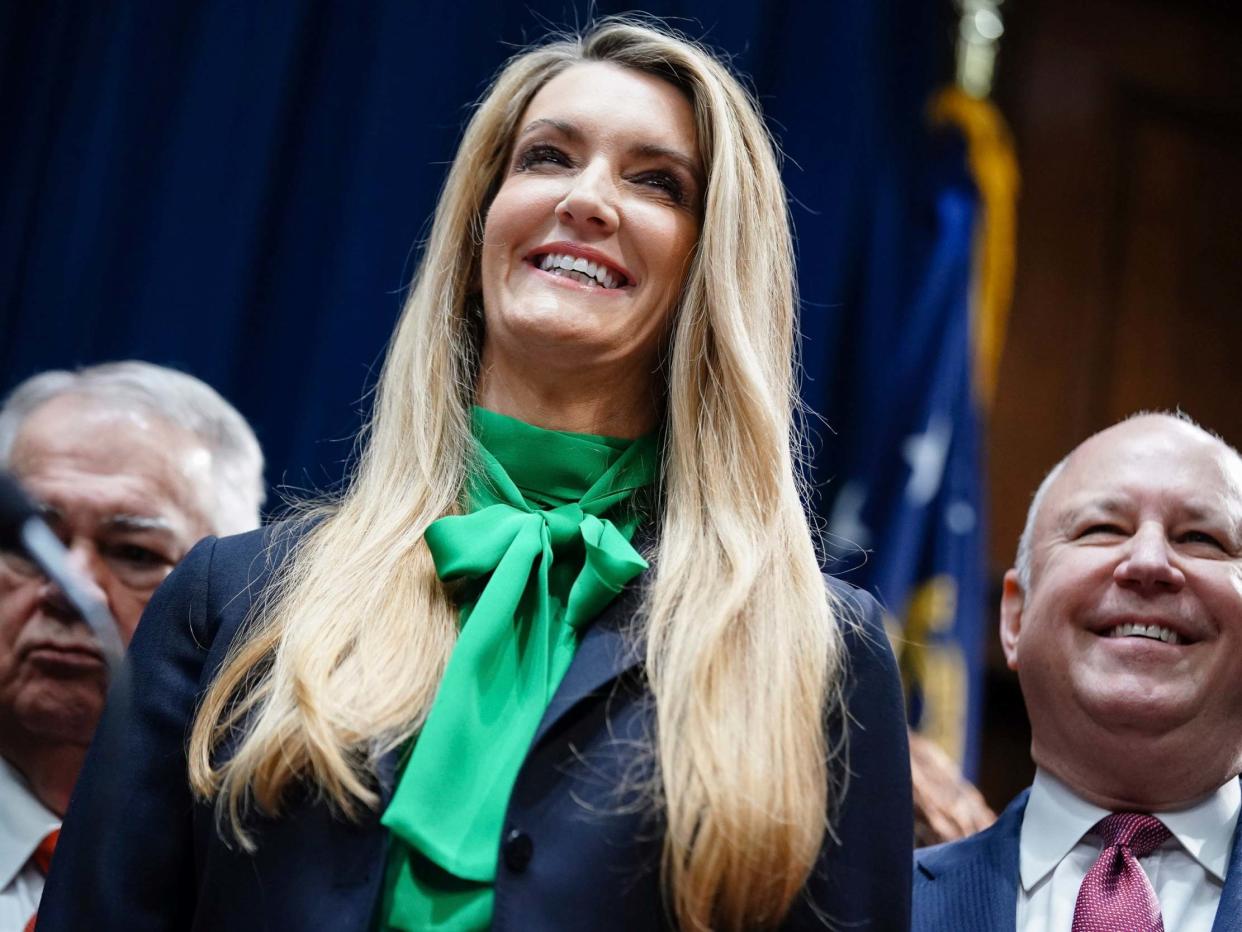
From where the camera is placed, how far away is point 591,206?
1.53 meters

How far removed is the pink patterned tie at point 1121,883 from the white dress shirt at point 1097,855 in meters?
0.02

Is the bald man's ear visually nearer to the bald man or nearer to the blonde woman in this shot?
the bald man

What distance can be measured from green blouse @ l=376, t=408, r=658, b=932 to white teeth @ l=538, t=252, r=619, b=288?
5.9 inches

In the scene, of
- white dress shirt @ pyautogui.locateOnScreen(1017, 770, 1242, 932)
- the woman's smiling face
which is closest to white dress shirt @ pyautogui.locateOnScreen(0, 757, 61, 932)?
the woman's smiling face

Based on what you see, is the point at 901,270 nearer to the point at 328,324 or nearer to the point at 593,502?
the point at 328,324

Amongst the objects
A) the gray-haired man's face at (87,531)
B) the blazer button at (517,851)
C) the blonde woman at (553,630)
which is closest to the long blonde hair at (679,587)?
the blonde woman at (553,630)

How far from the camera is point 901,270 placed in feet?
10.9

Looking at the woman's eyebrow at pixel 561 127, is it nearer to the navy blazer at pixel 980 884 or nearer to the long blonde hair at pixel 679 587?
the long blonde hair at pixel 679 587

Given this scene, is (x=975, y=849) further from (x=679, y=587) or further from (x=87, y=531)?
(x=87, y=531)

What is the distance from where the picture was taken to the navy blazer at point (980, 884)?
5.45ft

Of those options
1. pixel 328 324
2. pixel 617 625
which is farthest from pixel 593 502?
pixel 328 324

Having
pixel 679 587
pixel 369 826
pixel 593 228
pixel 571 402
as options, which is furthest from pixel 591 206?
pixel 369 826

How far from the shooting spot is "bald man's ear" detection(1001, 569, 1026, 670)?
1.95 m

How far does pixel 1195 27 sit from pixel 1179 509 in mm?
2544
